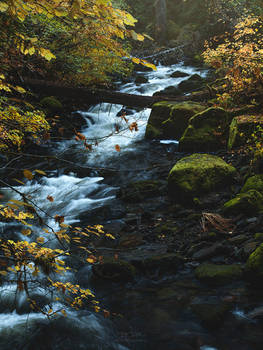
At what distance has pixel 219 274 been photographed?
3990mm

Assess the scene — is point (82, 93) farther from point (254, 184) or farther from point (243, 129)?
point (254, 184)

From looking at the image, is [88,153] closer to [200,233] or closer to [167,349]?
[200,233]

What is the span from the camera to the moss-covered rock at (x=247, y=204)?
5184 millimetres

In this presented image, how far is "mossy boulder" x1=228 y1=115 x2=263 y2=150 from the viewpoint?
751cm

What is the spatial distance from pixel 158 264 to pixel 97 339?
1.44 m

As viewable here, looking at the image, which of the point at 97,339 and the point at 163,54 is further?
the point at 163,54

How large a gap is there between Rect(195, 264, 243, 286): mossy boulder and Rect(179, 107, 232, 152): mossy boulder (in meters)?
5.40

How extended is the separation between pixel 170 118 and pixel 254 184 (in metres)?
5.60

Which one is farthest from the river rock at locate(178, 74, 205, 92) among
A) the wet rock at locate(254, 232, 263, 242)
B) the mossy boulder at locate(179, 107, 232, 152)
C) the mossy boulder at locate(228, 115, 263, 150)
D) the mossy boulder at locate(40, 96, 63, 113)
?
the wet rock at locate(254, 232, 263, 242)

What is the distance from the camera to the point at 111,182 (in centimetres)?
841

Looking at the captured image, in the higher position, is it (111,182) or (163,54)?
(163,54)

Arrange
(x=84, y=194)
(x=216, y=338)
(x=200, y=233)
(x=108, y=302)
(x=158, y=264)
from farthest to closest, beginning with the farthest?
(x=84, y=194) → (x=200, y=233) → (x=158, y=264) → (x=108, y=302) → (x=216, y=338)

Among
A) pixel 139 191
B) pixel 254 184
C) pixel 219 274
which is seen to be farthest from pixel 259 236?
pixel 139 191

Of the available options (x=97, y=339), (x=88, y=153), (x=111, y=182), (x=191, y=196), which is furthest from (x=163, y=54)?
(x=97, y=339)
